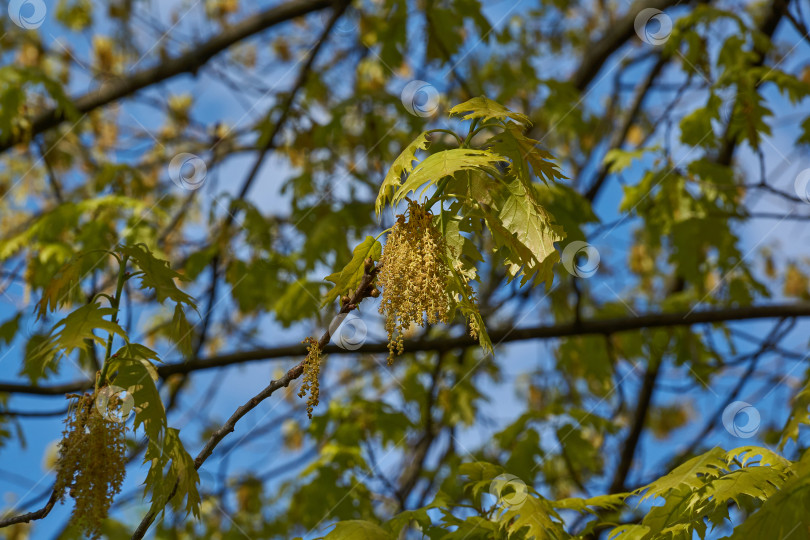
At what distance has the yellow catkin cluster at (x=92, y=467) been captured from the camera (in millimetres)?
1754

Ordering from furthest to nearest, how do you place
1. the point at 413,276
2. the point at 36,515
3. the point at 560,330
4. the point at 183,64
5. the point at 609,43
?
the point at 609,43 < the point at 183,64 < the point at 560,330 < the point at 36,515 < the point at 413,276

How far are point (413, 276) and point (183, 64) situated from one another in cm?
417

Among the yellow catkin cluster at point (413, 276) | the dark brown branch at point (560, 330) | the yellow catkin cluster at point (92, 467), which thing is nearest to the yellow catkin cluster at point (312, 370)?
the yellow catkin cluster at point (413, 276)

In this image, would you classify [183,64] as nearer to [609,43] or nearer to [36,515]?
[609,43]

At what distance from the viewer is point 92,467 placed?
5.76 feet

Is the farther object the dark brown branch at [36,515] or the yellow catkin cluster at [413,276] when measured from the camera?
the dark brown branch at [36,515]

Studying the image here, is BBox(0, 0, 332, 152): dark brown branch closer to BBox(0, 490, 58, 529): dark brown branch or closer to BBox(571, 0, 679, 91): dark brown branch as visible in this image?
BBox(571, 0, 679, 91): dark brown branch

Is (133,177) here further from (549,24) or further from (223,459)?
(549,24)

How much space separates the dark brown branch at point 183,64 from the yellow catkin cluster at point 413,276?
404 centimetres

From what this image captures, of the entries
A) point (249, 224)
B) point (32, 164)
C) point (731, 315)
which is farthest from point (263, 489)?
point (731, 315)

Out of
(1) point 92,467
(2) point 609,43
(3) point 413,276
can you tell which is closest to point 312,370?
(3) point 413,276

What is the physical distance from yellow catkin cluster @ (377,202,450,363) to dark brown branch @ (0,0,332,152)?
4041 millimetres

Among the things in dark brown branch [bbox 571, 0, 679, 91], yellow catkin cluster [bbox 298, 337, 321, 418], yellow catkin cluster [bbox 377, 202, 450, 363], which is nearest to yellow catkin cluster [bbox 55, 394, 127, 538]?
yellow catkin cluster [bbox 298, 337, 321, 418]

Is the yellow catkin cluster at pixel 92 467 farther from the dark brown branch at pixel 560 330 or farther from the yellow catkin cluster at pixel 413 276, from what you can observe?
the dark brown branch at pixel 560 330
